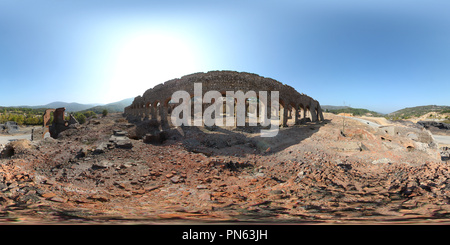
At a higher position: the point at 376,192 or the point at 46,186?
the point at 46,186

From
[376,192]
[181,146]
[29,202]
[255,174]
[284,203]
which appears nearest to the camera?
[29,202]

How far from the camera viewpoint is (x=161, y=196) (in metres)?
4.19

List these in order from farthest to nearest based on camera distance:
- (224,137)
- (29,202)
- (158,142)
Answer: (224,137) < (158,142) < (29,202)

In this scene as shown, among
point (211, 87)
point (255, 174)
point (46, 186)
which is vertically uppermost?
point (211, 87)

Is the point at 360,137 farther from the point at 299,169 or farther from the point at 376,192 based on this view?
the point at 376,192

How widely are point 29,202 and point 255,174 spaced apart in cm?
532

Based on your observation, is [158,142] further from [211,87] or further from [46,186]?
[211,87]

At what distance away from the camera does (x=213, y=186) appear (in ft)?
16.0

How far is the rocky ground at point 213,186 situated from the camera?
2.73 meters

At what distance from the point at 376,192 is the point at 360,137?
29.8 feet

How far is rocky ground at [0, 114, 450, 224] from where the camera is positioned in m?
2.73

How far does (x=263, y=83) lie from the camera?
1519cm

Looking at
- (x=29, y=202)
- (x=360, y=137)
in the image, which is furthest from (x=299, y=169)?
(x=360, y=137)

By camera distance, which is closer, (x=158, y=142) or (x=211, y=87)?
(x=158, y=142)
